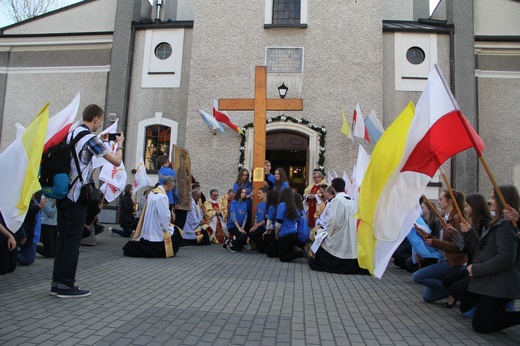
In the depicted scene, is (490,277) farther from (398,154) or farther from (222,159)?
(222,159)

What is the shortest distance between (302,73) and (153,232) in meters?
9.16

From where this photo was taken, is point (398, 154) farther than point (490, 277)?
Yes

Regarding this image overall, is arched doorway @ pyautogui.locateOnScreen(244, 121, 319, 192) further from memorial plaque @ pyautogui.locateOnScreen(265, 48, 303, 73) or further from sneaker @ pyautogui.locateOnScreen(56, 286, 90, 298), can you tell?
sneaker @ pyautogui.locateOnScreen(56, 286, 90, 298)

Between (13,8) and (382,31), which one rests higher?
(13,8)

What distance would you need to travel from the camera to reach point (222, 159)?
15883 millimetres

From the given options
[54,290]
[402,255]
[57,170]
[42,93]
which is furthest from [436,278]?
[42,93]

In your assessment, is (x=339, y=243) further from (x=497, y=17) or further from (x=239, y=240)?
(x=497, y=17)

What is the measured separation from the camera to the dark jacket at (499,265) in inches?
176

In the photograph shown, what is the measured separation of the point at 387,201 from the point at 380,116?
1101 centimetres

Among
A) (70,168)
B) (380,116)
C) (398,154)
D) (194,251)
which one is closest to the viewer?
(398,154)

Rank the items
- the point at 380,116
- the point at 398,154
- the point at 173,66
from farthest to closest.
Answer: the point at 173,66, the point at 380,116, the point at 398,154

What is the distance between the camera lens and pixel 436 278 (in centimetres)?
593

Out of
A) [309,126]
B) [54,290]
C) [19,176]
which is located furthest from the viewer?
[309,126]

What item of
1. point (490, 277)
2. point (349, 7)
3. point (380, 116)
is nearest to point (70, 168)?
point (490, 277)
